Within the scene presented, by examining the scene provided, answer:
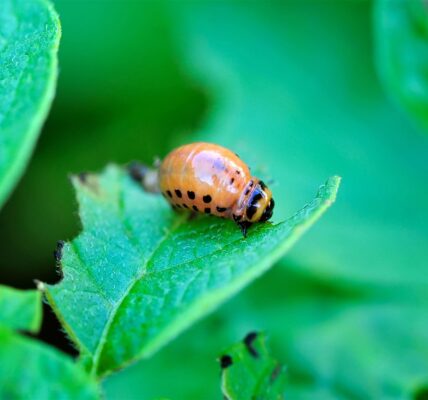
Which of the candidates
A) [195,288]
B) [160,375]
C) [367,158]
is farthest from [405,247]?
[195,288]

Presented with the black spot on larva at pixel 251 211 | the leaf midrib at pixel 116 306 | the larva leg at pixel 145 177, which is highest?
the larva leg at pixel 145 177

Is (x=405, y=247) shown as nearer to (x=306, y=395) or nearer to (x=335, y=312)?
(x=335, y=312)

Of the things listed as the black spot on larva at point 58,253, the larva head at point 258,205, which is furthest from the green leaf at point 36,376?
the larva head at point 258,205

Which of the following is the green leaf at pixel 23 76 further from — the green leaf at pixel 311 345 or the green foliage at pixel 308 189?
the green leaf at pixel 311 345

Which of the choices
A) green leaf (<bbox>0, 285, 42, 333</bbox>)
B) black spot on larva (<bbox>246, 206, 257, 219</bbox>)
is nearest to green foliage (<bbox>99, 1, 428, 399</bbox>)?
black spot on larva (<bbox>246, 206, 257, 219</bbox>)

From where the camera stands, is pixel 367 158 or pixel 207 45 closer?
pixel 367 158

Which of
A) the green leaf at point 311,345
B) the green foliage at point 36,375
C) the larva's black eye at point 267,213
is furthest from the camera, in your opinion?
the green leaf at point 311,345

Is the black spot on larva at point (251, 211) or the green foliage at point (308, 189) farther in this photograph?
the green foliage at point (308, 189)

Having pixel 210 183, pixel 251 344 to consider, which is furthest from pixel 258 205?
pixel 251 344
